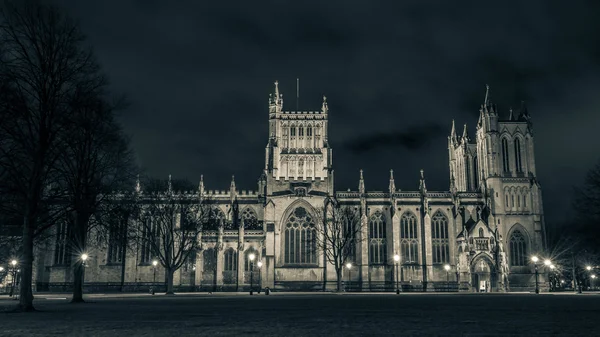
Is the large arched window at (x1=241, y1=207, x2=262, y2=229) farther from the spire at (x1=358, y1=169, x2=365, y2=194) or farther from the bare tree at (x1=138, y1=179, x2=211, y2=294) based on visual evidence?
the spire at (x1=358, y1=169, x2=365, y2=194)

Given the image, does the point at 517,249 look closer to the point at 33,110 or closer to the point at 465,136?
the point at 465,136

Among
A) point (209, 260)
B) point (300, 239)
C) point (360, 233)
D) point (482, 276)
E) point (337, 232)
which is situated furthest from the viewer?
point (360, 233)

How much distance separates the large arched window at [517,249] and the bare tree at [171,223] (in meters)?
45.3

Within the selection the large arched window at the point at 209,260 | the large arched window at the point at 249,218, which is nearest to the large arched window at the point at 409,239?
the large arched window at the point at 249,218

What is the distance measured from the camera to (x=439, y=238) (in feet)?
269

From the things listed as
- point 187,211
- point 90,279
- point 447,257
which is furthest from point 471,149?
point 90,279

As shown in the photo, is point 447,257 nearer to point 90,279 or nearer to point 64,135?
point 90,279

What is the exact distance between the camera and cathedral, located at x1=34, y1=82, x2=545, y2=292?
250ft

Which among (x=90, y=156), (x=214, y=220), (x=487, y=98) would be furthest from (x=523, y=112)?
(x=90, y=156)

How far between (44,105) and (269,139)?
57170 mm

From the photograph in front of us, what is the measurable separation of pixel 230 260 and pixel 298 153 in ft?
61.8

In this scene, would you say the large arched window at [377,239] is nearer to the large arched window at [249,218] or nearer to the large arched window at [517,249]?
the large arched window at [249,218]

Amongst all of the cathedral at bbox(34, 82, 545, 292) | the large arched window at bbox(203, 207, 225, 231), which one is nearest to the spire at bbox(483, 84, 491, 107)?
the cathedral at bbox(34, 82, 545, 292)

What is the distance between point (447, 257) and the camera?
8081 centimetres
